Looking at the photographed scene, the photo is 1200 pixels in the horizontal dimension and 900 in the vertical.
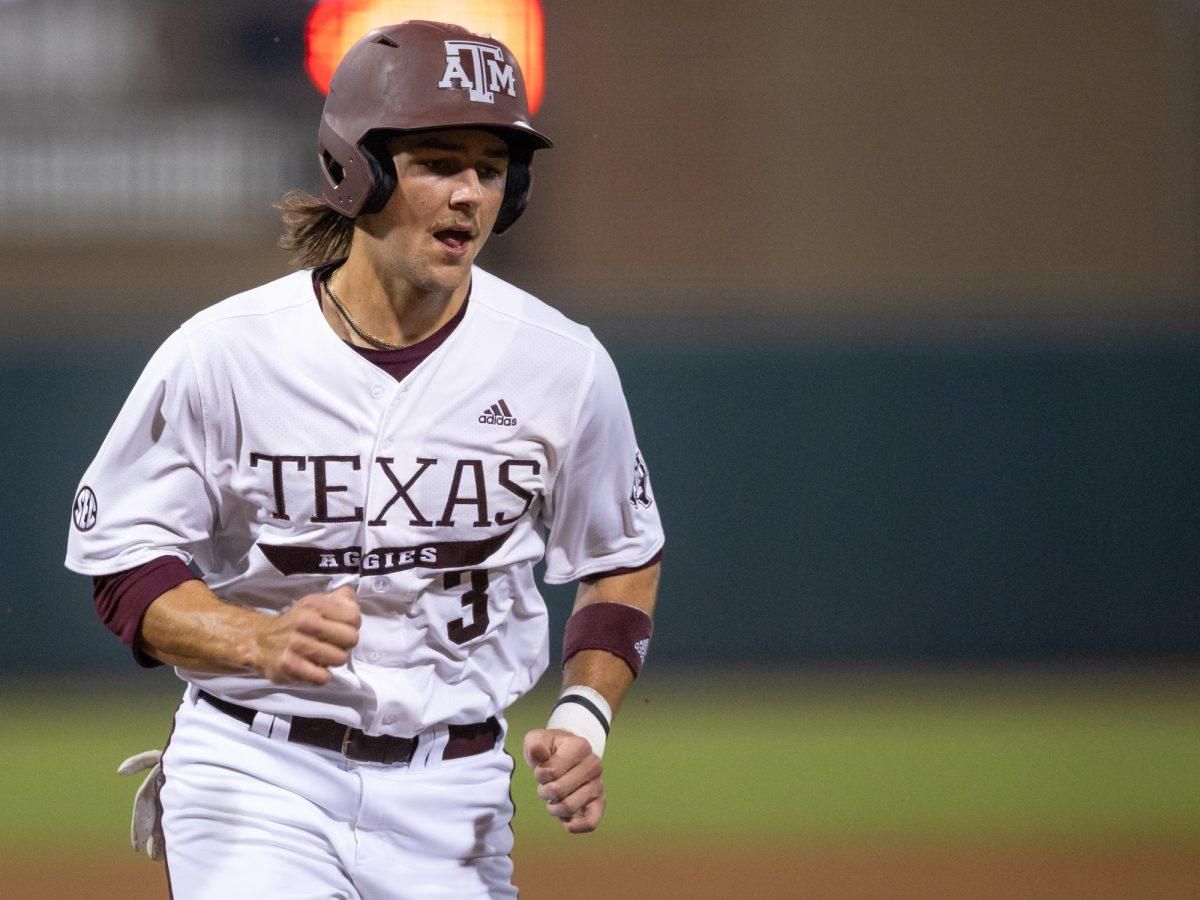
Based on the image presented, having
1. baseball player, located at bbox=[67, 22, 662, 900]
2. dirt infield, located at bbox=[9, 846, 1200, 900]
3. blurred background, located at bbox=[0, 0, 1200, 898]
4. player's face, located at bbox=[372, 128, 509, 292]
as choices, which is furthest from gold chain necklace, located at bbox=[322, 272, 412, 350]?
blurred background, located at bbox=[0, 0, 1200, 898]

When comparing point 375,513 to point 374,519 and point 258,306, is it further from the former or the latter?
point 258,306

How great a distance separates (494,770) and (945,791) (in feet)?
11.8

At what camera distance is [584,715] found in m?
2.80

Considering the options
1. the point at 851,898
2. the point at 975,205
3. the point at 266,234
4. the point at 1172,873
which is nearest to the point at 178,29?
the point at 266,234

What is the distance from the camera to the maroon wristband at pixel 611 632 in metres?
2.95

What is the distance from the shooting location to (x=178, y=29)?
23.8 ft

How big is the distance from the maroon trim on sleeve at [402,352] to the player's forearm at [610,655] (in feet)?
1.78

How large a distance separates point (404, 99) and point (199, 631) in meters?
0.92

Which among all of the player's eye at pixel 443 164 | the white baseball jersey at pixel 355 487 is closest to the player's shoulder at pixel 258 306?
the white baseball jersey at pixel 355 487

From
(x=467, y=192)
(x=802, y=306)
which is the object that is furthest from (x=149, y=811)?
(x=802, y=306)

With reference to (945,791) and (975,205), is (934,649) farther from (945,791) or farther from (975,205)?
(975,205)

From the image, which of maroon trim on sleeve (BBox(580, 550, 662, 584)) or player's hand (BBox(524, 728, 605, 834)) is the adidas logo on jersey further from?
player's hand (BBox(524, 728, 605, 834))

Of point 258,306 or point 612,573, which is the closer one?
point 258,306

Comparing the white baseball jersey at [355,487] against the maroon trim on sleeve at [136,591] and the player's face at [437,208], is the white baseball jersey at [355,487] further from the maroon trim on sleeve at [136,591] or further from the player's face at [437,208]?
the player's face at [437,208]
